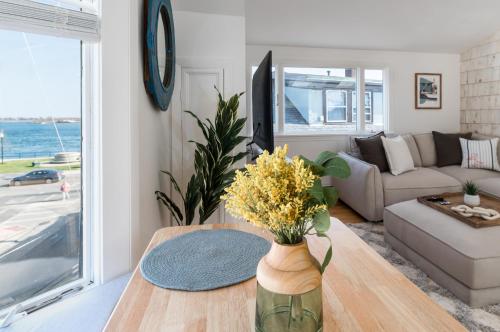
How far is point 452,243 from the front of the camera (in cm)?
169

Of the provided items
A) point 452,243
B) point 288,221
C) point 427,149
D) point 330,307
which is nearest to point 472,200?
point 452,243

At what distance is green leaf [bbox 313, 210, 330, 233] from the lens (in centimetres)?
47

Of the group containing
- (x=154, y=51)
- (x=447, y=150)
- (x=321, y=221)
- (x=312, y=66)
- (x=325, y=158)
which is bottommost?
(x=321, y=221)

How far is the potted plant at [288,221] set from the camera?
460mm

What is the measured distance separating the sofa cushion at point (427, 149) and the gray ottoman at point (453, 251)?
6.10 ft

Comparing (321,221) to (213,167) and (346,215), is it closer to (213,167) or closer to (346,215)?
(213,167)

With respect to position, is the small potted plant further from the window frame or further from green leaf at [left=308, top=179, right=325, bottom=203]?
green leaf at [left=308, top=179, right=325, bottom=203]

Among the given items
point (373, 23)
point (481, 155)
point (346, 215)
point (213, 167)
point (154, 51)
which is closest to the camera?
point (154, 51)

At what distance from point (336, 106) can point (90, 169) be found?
151 inches

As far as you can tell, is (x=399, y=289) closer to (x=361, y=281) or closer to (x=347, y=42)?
(x=361, y=281)

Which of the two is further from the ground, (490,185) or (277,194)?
(277,194)

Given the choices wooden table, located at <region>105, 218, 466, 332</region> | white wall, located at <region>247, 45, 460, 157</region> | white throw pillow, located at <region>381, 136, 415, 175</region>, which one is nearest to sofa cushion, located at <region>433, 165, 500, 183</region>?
white throw pillow, located at <region>381, 136, 415, 175</region>

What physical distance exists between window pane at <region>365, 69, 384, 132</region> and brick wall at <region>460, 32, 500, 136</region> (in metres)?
1.35

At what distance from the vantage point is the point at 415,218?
6.79 ft
